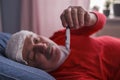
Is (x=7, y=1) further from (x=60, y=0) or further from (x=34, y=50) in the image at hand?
(x=34, y=50)

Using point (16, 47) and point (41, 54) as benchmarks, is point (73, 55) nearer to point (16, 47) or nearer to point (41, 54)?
point (41, 54)

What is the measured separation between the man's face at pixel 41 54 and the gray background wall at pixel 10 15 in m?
0.74

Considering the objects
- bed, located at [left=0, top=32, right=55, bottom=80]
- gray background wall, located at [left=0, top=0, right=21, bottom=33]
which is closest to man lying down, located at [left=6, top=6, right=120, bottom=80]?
Answer: bed, located at [left=0, top=32, right=55, bottom=80]

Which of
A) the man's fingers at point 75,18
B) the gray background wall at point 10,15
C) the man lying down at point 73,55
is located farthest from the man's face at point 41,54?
the gray background wall at point 10,15

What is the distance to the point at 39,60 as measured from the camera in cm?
123

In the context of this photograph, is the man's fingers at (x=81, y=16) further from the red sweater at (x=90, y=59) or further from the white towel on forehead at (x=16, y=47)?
the white towel on forehead at (x=16, y=47)

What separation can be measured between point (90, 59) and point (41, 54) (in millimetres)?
246

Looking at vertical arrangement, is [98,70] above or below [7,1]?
below

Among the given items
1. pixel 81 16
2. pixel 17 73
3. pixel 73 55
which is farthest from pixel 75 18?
pixel 17 73

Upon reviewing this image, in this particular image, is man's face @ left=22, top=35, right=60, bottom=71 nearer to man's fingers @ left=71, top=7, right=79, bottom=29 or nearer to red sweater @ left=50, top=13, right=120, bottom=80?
red sweater @ left=50, top=13, right=120, bottom=80

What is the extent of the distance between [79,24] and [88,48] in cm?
20

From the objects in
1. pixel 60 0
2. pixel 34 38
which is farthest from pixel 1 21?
pixel 34 38

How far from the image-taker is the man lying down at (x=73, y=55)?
3.99ft

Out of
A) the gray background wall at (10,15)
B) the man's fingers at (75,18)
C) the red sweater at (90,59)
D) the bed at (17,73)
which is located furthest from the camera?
the gray background wall at (10,15)
